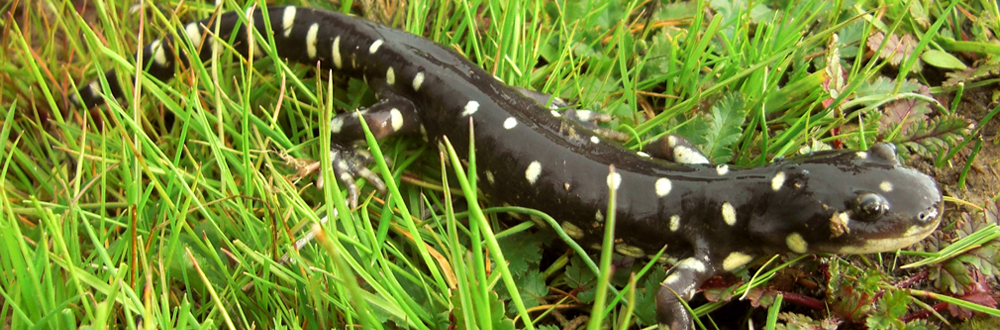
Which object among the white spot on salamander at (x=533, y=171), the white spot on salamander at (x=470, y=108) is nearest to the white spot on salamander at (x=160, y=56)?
the white spot on salamander at (x=470, y=108)

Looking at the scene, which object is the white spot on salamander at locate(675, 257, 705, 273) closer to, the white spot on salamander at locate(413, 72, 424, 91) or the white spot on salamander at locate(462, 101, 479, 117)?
the white spot on salamander at locate(462, 101, 479, 117)

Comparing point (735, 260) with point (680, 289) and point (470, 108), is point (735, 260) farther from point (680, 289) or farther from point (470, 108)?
point (470, 108)

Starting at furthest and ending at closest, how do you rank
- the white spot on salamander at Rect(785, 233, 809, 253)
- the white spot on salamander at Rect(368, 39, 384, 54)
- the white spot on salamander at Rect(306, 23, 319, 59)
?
the white spot on salamander at Rect(306, 23, 319, 59) < the white spot on salamander at Rect(368, 39, 384, 54) < the white spot on salamander at Rect(785, 233, 809, 253)

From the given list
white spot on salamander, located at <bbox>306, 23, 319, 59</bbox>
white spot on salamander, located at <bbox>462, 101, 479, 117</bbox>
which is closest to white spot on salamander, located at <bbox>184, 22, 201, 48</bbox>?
white spot on salamander, located at <bbox>306, 23, 319, 59</bbox>

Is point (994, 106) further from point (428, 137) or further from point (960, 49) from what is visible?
point (428, 137)

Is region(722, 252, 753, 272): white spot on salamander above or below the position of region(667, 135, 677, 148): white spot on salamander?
below

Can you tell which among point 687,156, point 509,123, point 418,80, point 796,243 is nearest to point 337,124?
point 418,80

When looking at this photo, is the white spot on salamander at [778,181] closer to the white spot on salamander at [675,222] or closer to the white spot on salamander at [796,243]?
the white spot on salamander at [796,243]
